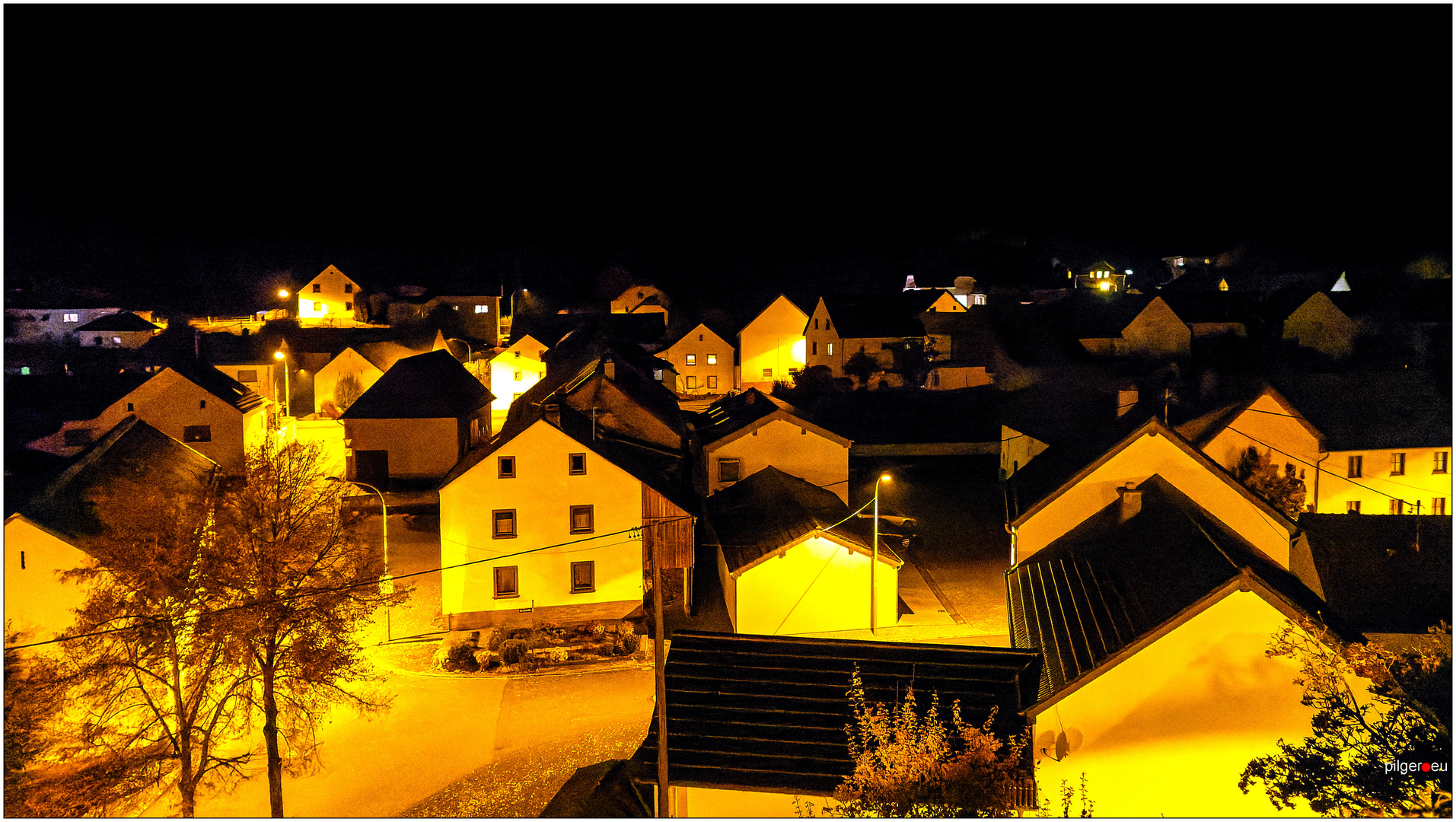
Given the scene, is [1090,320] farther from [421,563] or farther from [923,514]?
[421,563]

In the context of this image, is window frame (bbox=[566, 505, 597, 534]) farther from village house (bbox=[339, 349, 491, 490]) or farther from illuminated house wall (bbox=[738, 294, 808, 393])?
illuminated house wall (bbox=[738, 294, 808, 393])

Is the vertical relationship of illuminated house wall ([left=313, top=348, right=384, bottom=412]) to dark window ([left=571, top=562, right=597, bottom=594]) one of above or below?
above

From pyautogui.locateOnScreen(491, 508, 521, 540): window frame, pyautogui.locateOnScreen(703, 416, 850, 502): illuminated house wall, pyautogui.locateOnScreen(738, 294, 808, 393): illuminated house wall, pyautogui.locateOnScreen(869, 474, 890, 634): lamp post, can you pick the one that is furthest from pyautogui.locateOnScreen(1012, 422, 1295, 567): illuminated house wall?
pyautogui.locateOnScreen(738, 294, 808, 393): illuminated house wall

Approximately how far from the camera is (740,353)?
184 feet

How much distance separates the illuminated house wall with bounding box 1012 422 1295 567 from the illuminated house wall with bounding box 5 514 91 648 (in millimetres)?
18833

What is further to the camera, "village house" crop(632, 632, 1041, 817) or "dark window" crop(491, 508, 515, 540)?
"dark window" crop(491, 508, 515, 540)

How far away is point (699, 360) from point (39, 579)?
4040cm

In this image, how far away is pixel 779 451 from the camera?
2480 cm

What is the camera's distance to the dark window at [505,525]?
64.3ft

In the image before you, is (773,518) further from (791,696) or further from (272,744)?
(272,744)

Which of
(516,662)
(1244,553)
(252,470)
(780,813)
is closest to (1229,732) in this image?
(1244,553)

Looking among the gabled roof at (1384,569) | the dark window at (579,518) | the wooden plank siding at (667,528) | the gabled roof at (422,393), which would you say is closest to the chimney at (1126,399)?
the gabled roof at (1384,569)

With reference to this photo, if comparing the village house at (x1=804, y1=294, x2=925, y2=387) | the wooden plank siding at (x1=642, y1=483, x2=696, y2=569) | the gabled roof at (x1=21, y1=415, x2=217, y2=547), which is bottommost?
the wooden plank siding at (x1=642, y1=483, x2=696, y2=569)

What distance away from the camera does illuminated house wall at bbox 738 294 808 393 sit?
184 ft
